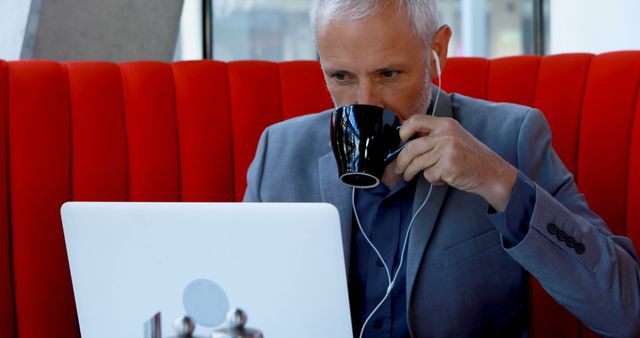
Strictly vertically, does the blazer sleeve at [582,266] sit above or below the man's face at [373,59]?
below

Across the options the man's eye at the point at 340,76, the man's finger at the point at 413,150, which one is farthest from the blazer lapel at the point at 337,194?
the man's finger at the point at 413,150

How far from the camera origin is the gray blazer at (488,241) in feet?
4.77

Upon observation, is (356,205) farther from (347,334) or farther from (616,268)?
(347,334)

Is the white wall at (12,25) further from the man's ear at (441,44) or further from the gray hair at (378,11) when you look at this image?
the man's ear at (441,44)

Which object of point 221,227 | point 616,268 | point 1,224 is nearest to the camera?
point 221,227

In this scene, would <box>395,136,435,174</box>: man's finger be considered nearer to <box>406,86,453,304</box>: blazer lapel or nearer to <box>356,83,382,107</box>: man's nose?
<box>356,83,382,107</box>: man's nose

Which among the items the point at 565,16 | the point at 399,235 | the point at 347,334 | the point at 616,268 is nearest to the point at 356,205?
the point at 399,235

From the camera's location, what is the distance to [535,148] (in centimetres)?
170

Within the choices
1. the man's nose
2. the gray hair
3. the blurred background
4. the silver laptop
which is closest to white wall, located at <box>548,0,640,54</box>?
the blurred background

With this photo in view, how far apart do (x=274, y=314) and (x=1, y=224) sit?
103cm

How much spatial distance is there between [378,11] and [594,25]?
3009 millimetres

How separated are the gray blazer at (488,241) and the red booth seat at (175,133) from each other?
232 millimetres

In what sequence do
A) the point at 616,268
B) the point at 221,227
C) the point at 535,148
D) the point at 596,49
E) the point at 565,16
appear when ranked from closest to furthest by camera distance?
the point at 221,227 → the point at 616,268 → the point at 535,148 → the point at 596,49 → the point at 565,16

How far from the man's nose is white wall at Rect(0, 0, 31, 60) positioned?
1.41 m
